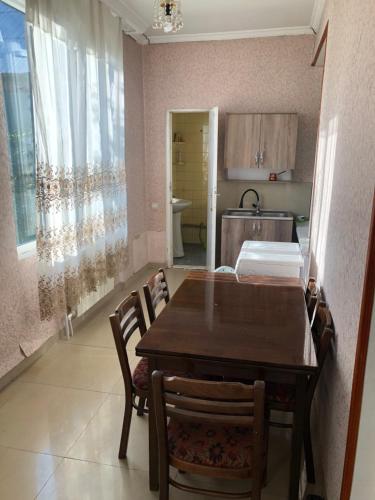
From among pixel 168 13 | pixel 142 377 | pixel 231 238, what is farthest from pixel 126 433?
pixel 231 238

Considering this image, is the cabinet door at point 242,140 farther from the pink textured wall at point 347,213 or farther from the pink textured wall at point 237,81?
the pink textured wall at point 347,213

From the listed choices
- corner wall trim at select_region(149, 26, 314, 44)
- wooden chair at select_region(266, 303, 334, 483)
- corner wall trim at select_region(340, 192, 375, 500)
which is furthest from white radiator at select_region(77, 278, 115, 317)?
corner wall trim at select_region(149, 26, 314, 44)

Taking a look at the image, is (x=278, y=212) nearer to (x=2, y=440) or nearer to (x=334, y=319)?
(x=334, y=319)

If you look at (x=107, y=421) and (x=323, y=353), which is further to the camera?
(x=107, y=421)

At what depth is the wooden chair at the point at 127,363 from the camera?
1821mm

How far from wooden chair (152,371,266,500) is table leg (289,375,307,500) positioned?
0.17 m

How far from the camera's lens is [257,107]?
4.72 meters

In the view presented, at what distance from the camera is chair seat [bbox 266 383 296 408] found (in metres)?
1.77

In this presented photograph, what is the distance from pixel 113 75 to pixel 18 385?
111 inches

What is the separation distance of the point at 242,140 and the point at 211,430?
368cm

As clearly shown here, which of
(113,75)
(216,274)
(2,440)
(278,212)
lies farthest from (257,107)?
(2,440)

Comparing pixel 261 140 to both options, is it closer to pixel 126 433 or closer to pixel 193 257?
pixel 193 257

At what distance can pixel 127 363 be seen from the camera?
189 centimetres

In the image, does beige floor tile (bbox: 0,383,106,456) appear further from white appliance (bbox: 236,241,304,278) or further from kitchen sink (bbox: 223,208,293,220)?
Result: kitchen sink (bbox: 223,208,293,220)
